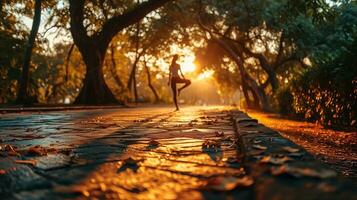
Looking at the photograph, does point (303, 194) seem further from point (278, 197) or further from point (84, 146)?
point (84, 146)

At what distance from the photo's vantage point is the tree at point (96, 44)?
1936 centimetres

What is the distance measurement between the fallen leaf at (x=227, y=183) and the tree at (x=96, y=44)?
1738 cm

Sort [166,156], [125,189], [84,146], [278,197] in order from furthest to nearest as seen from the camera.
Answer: [84,146] → [166,156] → [125,189] → [278,197]

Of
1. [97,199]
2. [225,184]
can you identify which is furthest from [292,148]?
[97,199]

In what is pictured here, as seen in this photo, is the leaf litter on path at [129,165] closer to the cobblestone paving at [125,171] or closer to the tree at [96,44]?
the cobblestone paving at [125,171]

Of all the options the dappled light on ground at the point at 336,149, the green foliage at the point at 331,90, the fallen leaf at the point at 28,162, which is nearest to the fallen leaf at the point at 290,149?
the fallen leaf at the point at 28,162

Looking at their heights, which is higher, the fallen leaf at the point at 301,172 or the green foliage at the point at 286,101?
the green foliage at the point at 286,101

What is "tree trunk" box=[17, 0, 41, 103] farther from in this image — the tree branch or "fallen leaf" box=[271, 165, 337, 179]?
"fallen leaf" box=[271, 165, 337, 179]

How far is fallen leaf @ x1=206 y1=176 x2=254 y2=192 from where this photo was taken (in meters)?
2.16

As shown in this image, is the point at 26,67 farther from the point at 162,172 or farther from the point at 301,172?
the point at 301,172

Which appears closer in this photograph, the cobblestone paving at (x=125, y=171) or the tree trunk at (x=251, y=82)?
the cobblestone paving at (x=125, y=171)

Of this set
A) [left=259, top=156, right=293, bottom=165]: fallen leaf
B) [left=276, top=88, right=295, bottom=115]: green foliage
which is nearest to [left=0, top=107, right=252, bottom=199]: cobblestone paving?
[left=259, top=156, right=293, bottom=165]: fallen leaf

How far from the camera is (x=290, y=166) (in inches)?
92.5

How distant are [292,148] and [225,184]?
37.9 inches
